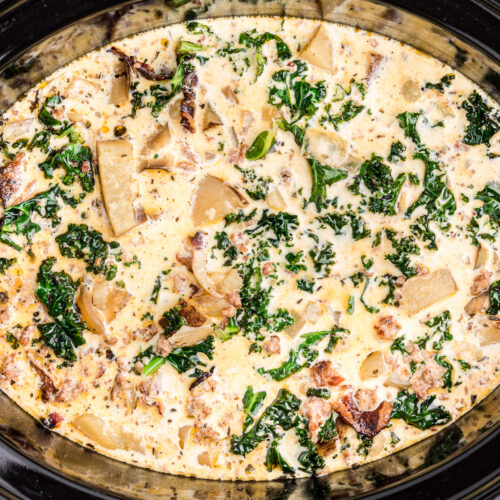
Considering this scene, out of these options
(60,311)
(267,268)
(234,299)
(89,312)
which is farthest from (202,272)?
(60,311)

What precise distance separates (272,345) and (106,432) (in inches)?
45.8

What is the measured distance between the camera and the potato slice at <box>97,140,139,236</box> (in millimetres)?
3820

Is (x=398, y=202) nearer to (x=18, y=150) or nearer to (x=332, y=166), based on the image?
(x=332, y=166)

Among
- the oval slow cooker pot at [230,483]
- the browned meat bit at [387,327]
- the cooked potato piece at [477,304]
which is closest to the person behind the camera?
the oval slow cooker pot at [230,483]

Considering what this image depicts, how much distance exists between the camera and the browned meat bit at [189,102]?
A: 3781mm

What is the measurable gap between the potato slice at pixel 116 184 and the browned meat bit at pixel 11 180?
1.65 ft

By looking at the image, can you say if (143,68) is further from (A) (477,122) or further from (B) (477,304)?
(B) (477,304)

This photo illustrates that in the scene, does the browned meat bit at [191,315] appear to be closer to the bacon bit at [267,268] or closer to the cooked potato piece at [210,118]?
the bacon bit at [267,268]

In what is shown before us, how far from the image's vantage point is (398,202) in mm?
3949

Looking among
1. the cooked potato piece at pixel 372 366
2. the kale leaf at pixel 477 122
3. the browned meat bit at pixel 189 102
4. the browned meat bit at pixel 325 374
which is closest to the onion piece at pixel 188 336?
the browned meat bit at pixel 325 374

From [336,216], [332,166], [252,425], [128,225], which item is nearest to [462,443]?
[252,425]

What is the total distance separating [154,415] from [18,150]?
71.5 inches

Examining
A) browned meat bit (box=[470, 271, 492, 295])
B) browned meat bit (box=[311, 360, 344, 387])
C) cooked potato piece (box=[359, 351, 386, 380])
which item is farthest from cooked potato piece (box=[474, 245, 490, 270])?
browned meat bit (box=[311, 360, 344, 387])

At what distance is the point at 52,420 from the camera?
4000 millimetres
